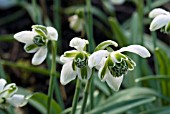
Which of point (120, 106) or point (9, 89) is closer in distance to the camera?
point (9, 89)

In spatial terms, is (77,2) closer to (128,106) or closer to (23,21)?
(23,21)

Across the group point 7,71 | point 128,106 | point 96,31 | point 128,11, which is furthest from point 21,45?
point 128,106

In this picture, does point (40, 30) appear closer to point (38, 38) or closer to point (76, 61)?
point (38, 38)

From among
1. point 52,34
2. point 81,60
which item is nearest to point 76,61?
point 81,60

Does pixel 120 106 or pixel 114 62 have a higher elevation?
pixel 114 62

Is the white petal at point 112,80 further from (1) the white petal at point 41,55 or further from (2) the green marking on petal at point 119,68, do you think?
(1) the white petal at point 41,55

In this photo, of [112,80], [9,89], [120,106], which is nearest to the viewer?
[112,80]

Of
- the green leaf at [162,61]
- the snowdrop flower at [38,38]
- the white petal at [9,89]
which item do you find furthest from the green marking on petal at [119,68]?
the green leaf at [162,61]
